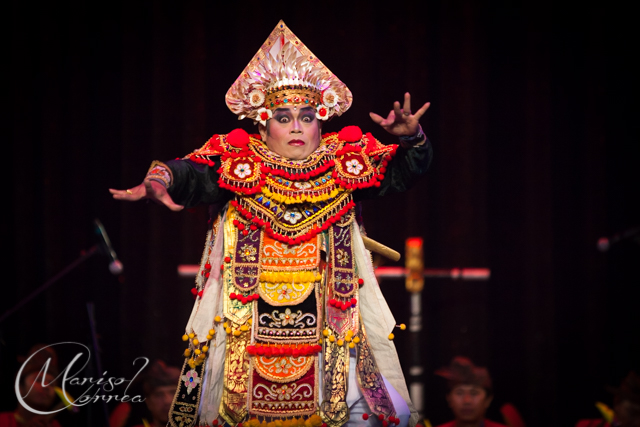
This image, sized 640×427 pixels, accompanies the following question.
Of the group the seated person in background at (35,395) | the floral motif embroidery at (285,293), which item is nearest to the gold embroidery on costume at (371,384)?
the floral motif embroidery at (285,293)

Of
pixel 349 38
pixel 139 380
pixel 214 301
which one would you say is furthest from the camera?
pixel 349 38

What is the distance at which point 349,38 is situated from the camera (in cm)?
383

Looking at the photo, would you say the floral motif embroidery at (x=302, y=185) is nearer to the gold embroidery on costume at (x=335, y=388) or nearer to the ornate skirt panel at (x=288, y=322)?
the ornate skirt panel at (x=288, y=322)

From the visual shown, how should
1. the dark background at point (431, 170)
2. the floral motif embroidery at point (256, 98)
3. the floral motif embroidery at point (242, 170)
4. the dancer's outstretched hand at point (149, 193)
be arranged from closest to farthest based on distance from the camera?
1. the dancer's outstretched hand at point (149, 193)
2. the floral motif embroidery at point (242, 170)
3. the floral motif embroidery at point (256, 98)
4. the dark background at point (431, 170)

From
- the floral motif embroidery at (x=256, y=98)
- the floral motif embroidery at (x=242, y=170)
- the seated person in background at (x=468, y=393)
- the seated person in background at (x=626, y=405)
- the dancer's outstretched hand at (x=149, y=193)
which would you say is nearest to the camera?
the dancer's outstretched hand at (x=149, y=193)

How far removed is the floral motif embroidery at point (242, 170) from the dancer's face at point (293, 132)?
0.16 m

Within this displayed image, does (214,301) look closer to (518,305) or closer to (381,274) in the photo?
(381,274)

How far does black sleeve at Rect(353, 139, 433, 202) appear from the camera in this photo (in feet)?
8.20

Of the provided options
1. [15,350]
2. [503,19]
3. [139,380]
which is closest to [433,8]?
[503,19]

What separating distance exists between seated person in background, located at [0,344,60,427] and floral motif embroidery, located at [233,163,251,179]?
149cm

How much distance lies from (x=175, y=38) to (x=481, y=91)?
1683mm

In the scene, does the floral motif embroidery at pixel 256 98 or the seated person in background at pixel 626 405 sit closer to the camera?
the floral motif embroidery at pixel 256 98

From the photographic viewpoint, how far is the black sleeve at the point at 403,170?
250cm

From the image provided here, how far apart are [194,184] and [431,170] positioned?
1.71 meters
